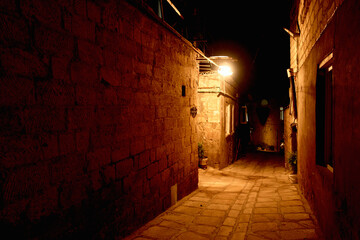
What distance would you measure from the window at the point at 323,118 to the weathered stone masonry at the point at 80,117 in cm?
280

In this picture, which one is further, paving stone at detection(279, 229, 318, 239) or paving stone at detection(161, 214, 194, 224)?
paving stone at detection(161, 214, 194, 224)

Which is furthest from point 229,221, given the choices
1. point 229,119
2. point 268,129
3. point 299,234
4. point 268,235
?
point 268,129

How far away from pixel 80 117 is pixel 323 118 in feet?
12.0

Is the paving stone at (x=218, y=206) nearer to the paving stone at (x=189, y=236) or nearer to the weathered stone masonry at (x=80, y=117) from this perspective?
the weathered stone masonry at (x=80, y=117)

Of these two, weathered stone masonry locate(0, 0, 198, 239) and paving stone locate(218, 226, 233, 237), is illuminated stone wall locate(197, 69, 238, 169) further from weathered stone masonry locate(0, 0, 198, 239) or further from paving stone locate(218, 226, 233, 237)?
paving stone locate(218, 226, 233, 237)

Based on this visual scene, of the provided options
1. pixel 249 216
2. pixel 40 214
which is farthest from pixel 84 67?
pixel 249 216

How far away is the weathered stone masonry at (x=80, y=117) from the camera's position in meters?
2.10

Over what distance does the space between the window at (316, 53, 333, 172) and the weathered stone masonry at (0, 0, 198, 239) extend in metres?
2.80

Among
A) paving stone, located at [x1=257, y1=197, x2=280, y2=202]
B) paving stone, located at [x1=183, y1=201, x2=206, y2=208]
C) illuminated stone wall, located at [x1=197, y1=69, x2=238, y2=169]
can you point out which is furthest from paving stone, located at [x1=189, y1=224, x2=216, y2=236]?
illuminated stone wall, located at [x1=197, y1=69, x2=238, y2=169]

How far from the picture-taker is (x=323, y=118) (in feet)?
12.8

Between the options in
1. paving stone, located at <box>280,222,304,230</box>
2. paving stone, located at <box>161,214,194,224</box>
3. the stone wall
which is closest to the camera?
paving stone, located at <box>280,222,304,230</box>

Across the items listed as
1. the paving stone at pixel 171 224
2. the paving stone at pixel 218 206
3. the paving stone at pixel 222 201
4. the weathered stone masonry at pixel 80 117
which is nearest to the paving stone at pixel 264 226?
the paving stone at pixel 218 206

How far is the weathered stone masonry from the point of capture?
6.88 ft

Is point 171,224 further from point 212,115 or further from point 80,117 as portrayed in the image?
point 212,115
